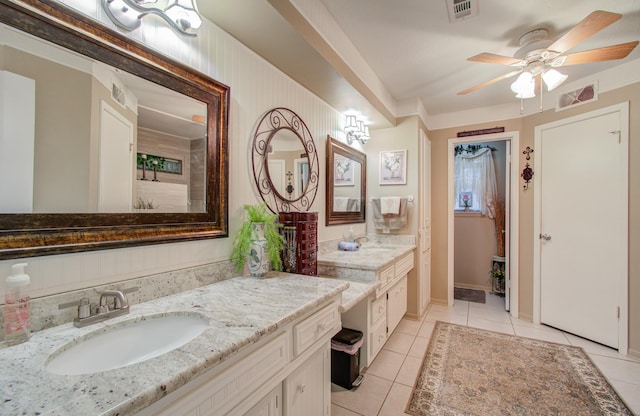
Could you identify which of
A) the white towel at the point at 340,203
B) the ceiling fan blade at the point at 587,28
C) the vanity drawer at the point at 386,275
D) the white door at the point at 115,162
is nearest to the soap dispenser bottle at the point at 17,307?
the white door at the point at 115,162

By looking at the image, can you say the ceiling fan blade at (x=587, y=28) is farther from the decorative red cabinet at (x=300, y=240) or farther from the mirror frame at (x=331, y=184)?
the decorative red cabinet at (x=300, y=240)

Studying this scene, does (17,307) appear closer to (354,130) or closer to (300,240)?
(300,240)

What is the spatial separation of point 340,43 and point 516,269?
3.19 metres

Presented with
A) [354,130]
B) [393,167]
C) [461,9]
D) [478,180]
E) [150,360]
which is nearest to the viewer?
[150,360]

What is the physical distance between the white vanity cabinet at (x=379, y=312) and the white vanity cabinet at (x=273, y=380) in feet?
2.13

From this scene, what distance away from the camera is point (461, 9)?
171cm

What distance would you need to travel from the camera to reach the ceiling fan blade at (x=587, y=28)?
1396 millimetres

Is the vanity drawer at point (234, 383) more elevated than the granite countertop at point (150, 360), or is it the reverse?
the granite countertop at point (150, 360)

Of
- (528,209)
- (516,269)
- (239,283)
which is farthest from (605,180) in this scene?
(239,283)

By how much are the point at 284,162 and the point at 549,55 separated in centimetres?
206

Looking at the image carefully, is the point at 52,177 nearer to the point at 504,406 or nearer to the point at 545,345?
the point at 504,406

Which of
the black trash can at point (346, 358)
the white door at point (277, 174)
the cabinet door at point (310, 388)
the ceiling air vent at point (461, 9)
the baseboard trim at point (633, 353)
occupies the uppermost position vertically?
the ceiling air vent at point (461, 9)

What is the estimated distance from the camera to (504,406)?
1.73 meters

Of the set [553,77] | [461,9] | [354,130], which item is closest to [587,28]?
[553,77]
